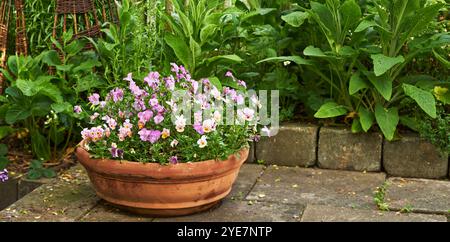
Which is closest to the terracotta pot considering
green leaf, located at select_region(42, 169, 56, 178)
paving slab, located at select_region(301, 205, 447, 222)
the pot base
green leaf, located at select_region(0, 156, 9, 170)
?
the pot base

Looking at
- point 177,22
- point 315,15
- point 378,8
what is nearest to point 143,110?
point 177,22

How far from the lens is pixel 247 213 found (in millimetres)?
3473

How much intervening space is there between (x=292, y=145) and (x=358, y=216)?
3.03ft

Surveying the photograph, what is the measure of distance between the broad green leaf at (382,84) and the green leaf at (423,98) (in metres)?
0.10

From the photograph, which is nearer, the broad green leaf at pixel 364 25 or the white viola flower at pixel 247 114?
the white viola flower at pixel 247 114

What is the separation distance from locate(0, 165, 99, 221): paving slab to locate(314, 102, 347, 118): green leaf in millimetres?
1400

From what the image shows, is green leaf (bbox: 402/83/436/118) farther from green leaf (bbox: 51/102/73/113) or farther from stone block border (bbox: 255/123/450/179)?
green leaf (bbox: 51/102/73/113)

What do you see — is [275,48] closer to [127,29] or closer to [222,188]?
[127,29]

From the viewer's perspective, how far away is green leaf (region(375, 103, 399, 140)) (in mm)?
3988

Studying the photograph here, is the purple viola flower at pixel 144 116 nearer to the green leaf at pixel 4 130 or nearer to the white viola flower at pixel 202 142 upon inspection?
the white viola flower at pixel 202 142

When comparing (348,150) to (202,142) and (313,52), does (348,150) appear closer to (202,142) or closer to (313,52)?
(313,52)

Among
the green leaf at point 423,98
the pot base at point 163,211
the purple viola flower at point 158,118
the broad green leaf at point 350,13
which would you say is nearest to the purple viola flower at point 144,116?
the purple viola flower at point 158,118

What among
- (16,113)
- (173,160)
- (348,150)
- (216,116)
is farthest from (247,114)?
(16,113)

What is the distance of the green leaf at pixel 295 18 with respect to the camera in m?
4.08
